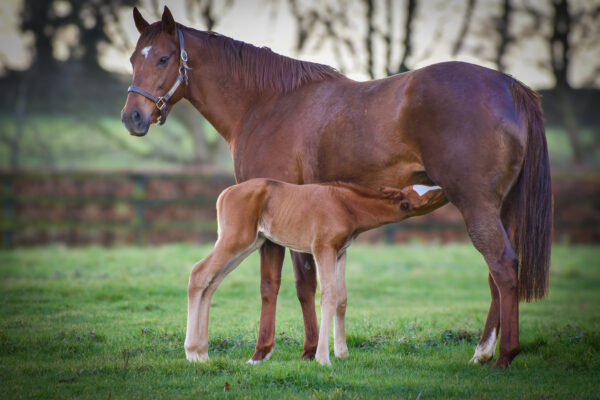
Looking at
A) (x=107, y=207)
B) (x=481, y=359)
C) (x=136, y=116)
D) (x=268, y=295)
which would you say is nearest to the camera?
(x=481, y=359)

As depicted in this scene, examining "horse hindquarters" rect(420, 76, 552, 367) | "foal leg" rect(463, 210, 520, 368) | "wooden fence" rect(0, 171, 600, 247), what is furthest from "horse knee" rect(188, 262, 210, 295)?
"wooden fence" rect(0, 171, 600, 247)

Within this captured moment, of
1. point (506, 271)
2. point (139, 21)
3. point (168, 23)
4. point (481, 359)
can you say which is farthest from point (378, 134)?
point (139, 21)

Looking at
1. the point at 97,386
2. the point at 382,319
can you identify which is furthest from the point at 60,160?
the point at 97,386

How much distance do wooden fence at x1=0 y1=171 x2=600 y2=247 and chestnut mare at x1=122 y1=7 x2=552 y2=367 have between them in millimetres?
8902

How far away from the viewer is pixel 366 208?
17.3 ft

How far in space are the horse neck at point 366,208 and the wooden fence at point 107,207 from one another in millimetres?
9927

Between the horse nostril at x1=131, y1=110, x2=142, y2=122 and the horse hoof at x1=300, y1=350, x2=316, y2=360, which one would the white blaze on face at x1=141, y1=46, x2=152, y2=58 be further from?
the horse hoof at x1=300, y1=350, x2=316, y2=360

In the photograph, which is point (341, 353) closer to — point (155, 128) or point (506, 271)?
point (506, 271)

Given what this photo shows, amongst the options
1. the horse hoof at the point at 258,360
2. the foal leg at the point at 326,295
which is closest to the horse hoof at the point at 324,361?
the foal leg at the point at 326,295

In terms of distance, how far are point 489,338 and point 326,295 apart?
1.57 m

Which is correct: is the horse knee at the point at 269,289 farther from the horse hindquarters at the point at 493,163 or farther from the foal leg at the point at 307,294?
the horse hindquarters at the point at 493,163

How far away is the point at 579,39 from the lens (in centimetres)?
1778

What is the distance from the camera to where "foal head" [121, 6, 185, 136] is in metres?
5.74

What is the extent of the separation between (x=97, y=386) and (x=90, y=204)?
1076 centimetres
